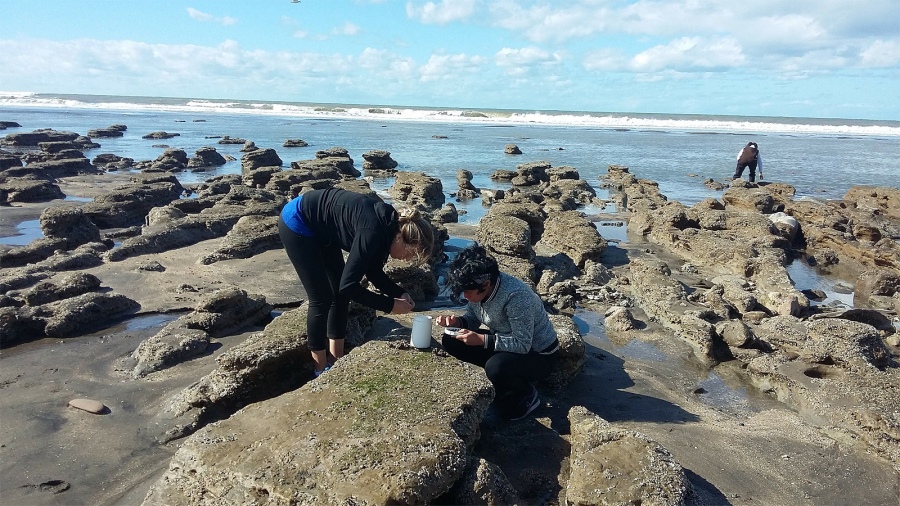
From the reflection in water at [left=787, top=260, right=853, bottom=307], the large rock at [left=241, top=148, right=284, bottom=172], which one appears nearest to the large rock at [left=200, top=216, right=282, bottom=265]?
the reflection in water at [left=787, top=260, right=853, bottom=307]

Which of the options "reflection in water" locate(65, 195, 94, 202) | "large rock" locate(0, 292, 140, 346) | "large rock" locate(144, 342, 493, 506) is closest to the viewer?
"large rock" locate(144, 342, 493, 506)

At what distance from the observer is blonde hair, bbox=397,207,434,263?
427 cm

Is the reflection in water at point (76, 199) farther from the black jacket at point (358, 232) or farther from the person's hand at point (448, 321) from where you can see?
the person's hand at point (448, 321)

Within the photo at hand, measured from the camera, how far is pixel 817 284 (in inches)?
399

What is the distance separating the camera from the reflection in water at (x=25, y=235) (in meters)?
11.1

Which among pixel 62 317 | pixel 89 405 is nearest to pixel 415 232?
pixel 89 405

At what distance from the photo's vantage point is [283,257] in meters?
9.28

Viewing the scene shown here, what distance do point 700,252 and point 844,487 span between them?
7.36 meters

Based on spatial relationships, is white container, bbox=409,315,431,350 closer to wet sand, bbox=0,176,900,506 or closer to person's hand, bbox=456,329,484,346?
person's hand, bbox=456,329,484,346

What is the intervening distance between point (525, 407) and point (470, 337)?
29.8 inches

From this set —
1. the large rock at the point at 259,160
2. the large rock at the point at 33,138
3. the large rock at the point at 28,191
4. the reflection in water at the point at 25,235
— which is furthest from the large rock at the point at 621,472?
the large rock at the point at 33,138

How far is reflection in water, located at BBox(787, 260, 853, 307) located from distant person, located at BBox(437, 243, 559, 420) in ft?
21.1

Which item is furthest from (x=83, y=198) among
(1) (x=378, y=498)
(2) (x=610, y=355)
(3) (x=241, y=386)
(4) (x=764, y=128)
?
(4) (x=764, y=128)

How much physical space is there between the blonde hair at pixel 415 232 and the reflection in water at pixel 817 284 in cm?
734
